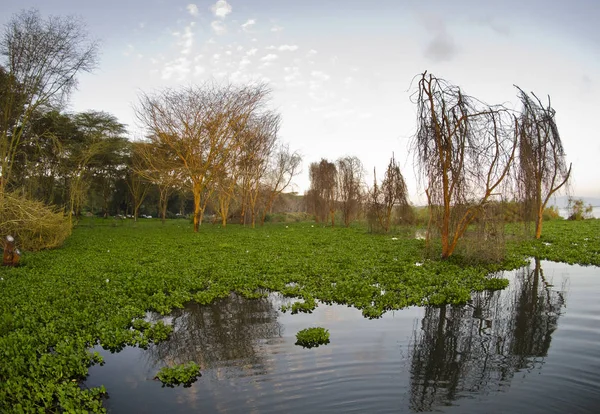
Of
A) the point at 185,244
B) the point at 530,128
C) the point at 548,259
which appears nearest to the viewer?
the point at 548,259

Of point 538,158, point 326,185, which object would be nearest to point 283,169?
point 326,185

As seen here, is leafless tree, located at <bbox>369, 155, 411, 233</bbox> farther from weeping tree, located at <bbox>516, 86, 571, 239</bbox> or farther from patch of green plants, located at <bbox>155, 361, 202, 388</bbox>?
patch of green plants, located at <bbox>155, 361, 202, 388</bbox>

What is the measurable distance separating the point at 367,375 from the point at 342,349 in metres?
0.95

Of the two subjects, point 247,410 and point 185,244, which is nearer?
point 247,410

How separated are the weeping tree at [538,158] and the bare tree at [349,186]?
18159 mm

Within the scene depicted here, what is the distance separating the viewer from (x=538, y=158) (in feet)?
59.9

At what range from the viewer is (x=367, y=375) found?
5.37m

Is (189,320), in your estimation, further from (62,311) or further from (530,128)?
(530,128)

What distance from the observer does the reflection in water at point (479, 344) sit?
16.3ft

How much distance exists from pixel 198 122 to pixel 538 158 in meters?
21.1

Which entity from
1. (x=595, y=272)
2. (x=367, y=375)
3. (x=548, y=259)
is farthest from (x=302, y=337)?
(x=548, y=259)

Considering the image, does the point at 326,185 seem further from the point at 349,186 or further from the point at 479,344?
the point at 479,344

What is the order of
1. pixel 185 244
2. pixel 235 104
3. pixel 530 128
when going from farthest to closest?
pixel 235 104
pixel 185 244
pixel 530 128

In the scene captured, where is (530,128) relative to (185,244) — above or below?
above
